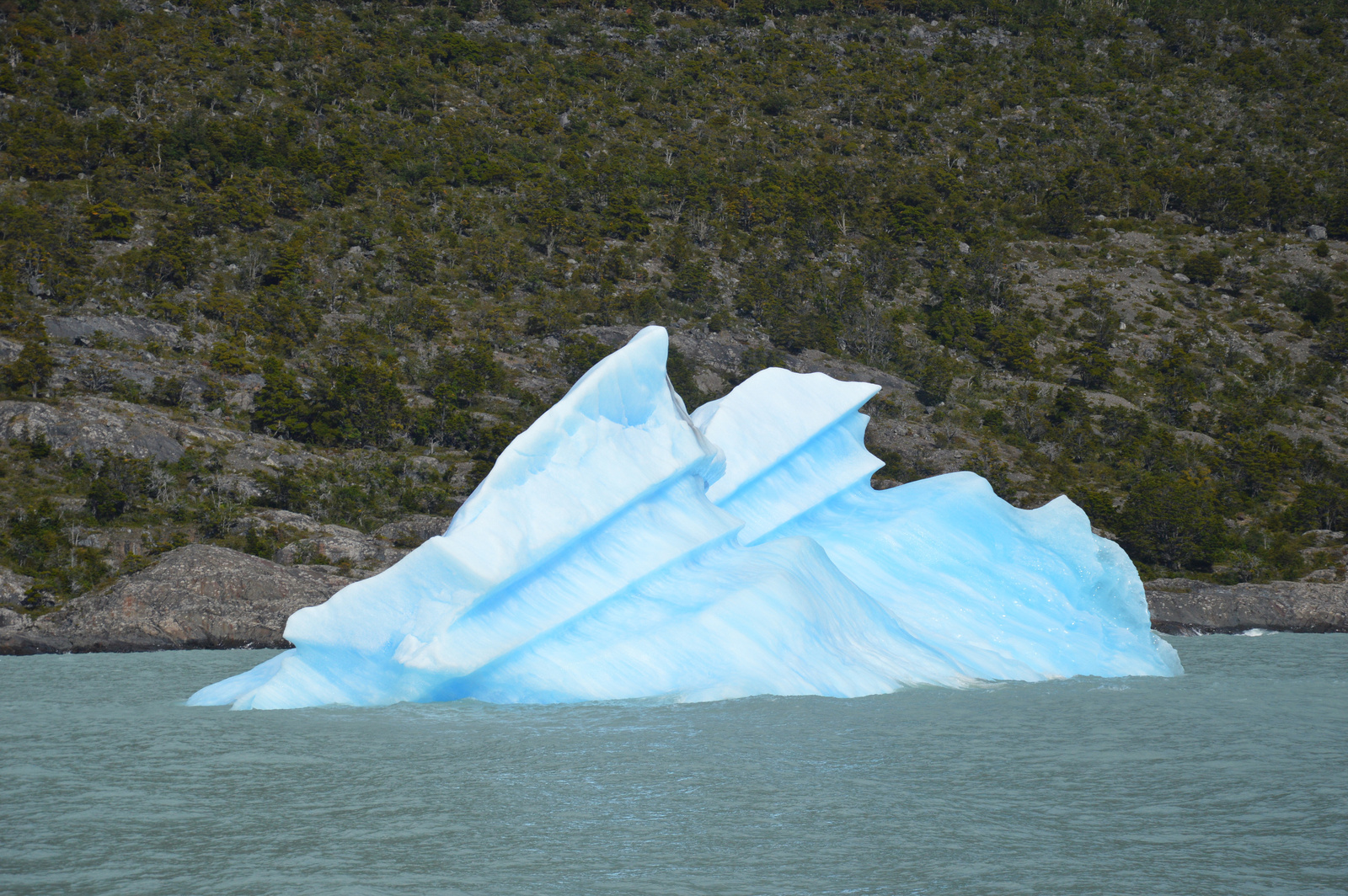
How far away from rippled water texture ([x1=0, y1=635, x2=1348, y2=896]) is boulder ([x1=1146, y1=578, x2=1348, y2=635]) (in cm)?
2337

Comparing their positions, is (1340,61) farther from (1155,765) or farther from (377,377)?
(1155,765)

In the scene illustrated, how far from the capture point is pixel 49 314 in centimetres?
5578

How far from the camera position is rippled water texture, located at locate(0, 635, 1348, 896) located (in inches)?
307

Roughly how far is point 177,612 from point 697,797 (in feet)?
74.6

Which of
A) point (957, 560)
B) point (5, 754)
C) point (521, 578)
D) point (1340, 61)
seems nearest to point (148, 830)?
point (5, 754)

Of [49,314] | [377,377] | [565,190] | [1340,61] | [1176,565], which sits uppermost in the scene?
[1340,61]

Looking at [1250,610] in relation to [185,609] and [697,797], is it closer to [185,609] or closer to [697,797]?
[185,609]

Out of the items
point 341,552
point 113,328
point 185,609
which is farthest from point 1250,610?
point 113,328

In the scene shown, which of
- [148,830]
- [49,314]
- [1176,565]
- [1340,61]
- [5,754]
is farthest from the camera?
[1340,61]

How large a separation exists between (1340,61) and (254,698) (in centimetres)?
13471

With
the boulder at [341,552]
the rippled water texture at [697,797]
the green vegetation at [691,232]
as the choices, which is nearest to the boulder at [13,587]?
the green vegetation at [691,232]

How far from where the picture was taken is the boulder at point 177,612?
28.1 metres

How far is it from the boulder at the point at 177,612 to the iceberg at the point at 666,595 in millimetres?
13920

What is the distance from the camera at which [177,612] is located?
28578 millimetres
